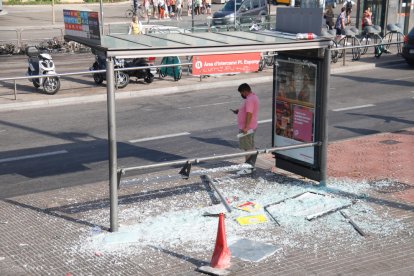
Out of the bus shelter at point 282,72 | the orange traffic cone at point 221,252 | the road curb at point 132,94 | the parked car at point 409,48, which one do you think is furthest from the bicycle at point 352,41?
the orange traffic cone at point 221,252

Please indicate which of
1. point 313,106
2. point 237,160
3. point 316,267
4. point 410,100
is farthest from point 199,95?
point 316,267

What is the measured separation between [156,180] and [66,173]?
301 centimetres

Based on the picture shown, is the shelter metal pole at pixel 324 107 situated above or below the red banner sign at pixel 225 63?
below

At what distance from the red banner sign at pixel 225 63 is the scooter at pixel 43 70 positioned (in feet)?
35.4

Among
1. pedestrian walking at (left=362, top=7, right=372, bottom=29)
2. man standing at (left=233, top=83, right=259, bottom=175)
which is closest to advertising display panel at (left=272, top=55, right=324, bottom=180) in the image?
man standing at (left=233, top=83, right=259, bottom=175)

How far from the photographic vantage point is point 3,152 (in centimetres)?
1420

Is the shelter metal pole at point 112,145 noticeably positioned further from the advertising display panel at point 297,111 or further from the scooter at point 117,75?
the scooter at point 117,75

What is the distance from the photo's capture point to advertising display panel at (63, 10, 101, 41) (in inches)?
360

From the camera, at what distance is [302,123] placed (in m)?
11.8

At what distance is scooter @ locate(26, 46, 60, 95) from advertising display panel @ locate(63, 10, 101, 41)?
33.2ft

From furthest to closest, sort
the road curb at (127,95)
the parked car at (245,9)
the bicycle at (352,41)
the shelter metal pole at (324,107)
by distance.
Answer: the parked car at (245,9)
the bicycle at (352,41)
the road curb at (127,95)
the shelter metal pole at (324,107)

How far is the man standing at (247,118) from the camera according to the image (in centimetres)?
1188

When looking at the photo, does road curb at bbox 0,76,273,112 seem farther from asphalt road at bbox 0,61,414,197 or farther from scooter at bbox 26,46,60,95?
scooter at bbox 26,46,60,95

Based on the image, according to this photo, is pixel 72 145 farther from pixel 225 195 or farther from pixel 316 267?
pixel 316 267
